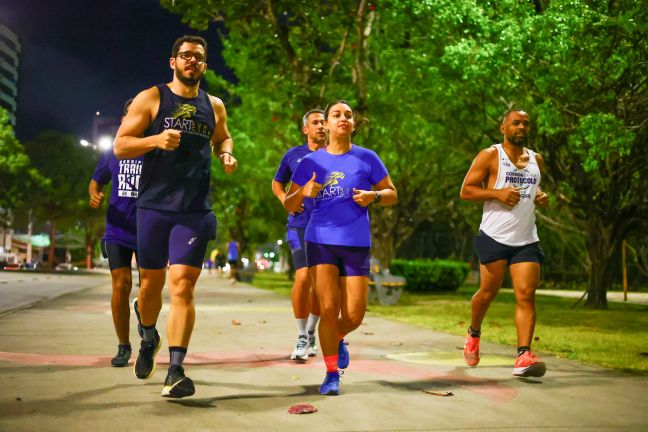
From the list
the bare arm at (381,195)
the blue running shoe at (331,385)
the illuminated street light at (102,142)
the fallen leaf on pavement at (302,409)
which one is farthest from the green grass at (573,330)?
the illuminated street light at (102,142)

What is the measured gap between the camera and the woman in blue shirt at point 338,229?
19.7ft

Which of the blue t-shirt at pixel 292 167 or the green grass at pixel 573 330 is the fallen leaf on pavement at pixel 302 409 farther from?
the green grass at pixel 573 330

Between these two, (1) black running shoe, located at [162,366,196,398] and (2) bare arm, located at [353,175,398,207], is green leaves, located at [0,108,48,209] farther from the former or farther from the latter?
(1) black running shoe, located at [162,366,196,398]

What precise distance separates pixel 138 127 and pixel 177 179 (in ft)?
1.39

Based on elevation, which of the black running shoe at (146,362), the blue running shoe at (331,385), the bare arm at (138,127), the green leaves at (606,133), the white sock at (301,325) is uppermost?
the green leaves at (606,133)

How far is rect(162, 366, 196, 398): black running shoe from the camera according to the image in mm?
5270

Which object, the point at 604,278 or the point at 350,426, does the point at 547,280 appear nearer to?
the point at 604,278

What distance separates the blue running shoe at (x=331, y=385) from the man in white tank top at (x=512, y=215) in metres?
1.82

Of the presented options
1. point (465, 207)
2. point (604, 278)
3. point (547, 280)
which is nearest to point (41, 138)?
point (465, 207)

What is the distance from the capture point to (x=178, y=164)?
18.6ft

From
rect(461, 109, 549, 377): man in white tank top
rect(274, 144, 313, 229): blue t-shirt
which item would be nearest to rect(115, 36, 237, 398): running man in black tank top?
rect(274, 144, 313, 229): blue t-shirt

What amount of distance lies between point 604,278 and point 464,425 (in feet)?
53.4

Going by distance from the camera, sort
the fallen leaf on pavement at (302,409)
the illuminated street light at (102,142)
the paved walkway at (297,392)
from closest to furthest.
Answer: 1. the paved walkway at (297,392)
2. the fallen leaf on pavement at (302,409)
3. the illuminated street light at (102,142)

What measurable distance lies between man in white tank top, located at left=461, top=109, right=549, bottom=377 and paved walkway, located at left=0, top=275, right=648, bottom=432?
0.69m
